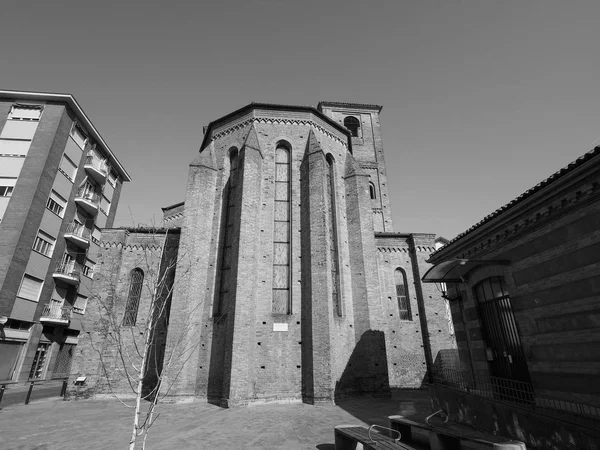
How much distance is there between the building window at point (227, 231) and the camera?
46.6 feet

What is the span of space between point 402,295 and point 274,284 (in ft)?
27.3

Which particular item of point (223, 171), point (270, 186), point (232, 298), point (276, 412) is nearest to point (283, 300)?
point (232, 298)

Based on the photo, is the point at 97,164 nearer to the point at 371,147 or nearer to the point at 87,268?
the point at 87,268

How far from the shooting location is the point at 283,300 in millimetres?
13906

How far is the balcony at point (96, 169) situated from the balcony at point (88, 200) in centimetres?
139

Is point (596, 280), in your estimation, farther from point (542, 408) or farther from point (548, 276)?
point (542, 408)

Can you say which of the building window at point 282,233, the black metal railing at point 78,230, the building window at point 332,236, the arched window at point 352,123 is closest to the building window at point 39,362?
the black metal railing at point 78,230

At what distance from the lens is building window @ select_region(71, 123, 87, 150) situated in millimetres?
24594

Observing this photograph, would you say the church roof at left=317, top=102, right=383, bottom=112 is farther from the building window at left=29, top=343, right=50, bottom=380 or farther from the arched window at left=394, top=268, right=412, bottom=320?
the building window at left=29, top=343, right=50, bottom=380

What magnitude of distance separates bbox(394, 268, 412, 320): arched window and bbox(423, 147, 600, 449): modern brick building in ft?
26.8

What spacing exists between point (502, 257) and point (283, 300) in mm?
8752

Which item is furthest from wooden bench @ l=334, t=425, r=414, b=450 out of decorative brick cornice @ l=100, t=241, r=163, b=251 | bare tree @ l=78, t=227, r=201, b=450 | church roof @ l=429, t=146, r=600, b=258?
decorative brick cornice @ l=100, t=241, r=163, b=251

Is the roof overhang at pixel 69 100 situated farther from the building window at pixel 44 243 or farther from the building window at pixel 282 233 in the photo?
the building window at pixel 282 233

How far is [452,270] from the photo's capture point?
31.0ft
